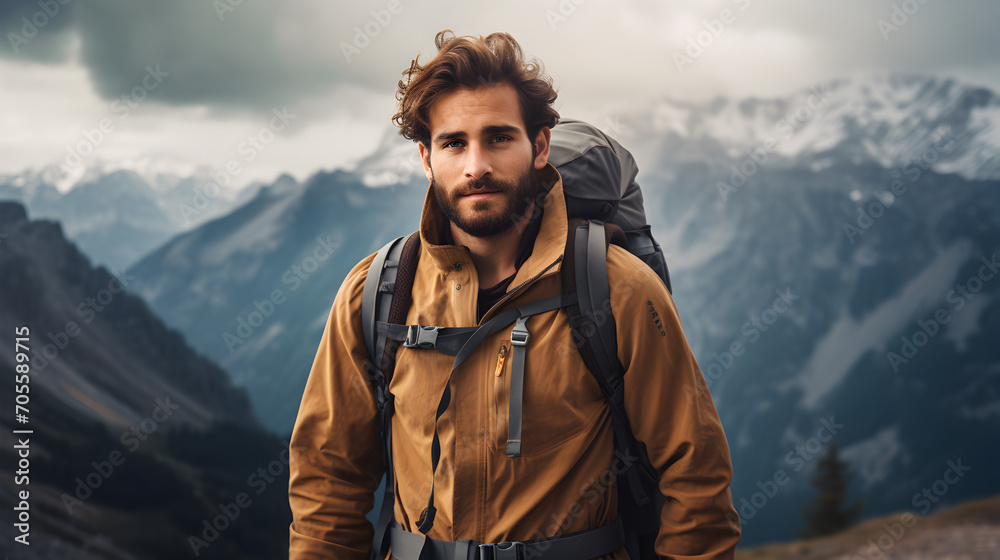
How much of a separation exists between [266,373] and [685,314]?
1582 cm

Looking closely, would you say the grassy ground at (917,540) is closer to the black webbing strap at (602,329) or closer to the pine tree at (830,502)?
the pine tree at (830,502)

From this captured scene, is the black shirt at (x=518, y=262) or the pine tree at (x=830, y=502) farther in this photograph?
the pine tree at (x=830, y=502)

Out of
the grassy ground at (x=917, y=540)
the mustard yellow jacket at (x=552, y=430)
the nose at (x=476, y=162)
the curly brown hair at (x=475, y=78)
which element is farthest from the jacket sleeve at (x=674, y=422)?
the grassy ground at (x=917, y=540)

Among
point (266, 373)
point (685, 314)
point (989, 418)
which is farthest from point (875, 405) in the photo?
point (266, 373)

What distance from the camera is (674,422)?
1671mm

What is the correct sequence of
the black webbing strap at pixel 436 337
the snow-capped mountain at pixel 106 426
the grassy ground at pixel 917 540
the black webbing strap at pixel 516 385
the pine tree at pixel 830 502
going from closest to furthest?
the black webbing strap at pixel 516 385
the black webbing strap at pixel 436 337
the grassy ground at pixel 917 540
the snow-capped mountain at pixel 106 426
the pine tree at pixel 830 502

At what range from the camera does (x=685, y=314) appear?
2472cm

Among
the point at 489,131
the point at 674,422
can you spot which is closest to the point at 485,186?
the point at 489,131

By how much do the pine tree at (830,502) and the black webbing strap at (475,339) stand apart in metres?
13.9

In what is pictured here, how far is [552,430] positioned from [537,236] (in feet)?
1.84

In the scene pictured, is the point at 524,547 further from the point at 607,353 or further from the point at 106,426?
the point at 106,426

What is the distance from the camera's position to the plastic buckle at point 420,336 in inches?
67.5

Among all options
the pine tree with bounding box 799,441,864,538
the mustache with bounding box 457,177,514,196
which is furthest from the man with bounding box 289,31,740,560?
the pine tree with bounding box 799,441,864,538

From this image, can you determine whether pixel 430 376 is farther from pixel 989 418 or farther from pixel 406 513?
pixel 989 418
